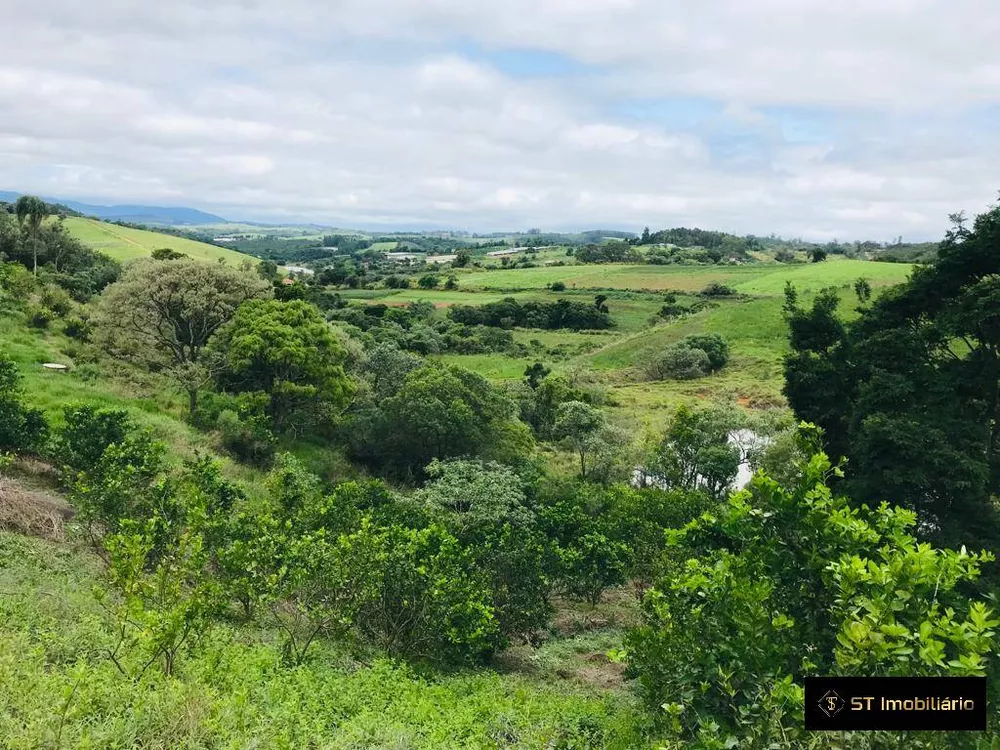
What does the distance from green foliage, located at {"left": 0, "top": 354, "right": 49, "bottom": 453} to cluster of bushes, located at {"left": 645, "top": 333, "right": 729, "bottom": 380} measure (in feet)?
149

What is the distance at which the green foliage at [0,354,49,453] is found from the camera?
45.3ft

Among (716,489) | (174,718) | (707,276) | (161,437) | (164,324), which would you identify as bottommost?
(716,489)

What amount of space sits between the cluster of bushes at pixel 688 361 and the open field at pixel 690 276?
Result: 940 inches

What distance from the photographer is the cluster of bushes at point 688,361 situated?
53.2 m

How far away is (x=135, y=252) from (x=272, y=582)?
88713 mm

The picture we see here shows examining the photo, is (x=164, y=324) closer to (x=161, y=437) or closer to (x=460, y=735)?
(x=161, y=437)

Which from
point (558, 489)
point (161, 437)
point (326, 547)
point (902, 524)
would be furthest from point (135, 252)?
point (902, 524)

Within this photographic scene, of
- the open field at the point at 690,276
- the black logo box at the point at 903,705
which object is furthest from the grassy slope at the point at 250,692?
the open field at the point at 690,276

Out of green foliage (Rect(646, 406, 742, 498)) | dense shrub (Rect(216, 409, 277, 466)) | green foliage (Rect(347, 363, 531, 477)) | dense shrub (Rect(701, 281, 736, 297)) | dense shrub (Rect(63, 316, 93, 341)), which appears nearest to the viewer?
dense shrub (Rect(216, 409, 277, 466))

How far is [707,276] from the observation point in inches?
3740

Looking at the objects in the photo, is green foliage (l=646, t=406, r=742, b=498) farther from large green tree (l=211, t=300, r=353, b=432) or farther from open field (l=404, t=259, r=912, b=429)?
large green tree (l=211, t=300, r=353, b=432)

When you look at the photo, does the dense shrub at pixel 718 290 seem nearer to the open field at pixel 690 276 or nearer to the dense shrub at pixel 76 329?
the open field at pixel 690 276

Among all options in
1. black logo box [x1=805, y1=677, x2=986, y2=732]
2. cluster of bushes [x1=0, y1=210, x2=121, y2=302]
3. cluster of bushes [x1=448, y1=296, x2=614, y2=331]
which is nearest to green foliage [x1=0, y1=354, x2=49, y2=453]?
black logo box [x1=805, y1=677, x2=986, y2=732]

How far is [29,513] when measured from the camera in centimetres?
1114
